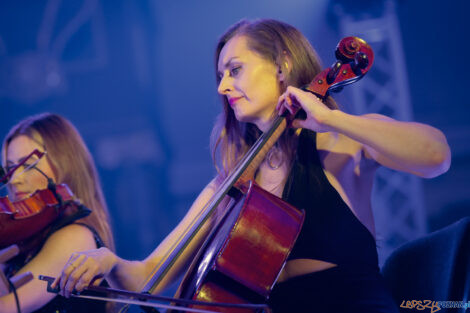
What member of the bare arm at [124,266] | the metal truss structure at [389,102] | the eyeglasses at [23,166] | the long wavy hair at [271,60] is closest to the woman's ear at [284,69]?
the long wavy hair at [271,60]

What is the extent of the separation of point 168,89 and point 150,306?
4140 mm

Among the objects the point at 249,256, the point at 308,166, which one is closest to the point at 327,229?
the point at 308,166

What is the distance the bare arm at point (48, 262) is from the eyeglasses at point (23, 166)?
33cm

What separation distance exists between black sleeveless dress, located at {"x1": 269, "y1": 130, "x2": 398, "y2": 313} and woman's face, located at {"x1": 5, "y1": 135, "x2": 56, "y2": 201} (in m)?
1.19

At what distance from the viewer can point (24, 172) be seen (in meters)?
1.91

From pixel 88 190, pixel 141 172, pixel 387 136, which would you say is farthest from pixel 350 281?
pixel 141 172

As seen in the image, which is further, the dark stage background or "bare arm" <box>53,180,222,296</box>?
the dark stage background

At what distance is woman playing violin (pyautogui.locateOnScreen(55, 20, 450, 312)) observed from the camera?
123 cm

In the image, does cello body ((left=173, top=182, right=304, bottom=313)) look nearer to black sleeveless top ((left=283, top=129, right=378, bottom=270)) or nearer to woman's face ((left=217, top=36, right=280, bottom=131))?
black sleeveless top ((left=283, top=129, right=378, bottom=270))

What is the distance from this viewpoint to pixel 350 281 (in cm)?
132

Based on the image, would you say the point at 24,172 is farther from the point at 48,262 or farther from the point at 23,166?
the point at 48,262

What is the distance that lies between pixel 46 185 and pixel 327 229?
1.29 m

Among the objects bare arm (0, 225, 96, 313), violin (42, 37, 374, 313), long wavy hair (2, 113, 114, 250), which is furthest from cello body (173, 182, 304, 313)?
long wavy hair (2, 113, 114, 250)

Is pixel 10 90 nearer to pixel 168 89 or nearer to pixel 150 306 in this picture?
pixel 168 89
